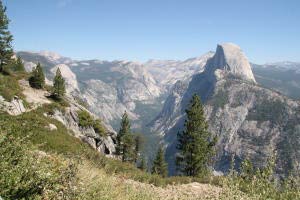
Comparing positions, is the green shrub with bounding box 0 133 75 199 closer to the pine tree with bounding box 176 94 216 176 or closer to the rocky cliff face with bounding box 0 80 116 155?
the rocky cliff face with bounding box 0 80 116 155

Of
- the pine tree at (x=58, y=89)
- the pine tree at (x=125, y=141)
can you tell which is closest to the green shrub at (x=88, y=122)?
the pine tree at (x=58, y=89)

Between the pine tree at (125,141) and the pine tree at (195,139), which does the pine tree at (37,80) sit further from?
the pine tree at (195,139)

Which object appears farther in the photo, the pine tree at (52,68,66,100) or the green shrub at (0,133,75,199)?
the pine tree at (52,68,66,100)

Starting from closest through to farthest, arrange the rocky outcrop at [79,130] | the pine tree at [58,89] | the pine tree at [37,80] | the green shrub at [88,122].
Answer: the rocky outcrop at [79,130], the green shrub at [88,122], the pine tree at [58,89], the pine tree at [37,80]

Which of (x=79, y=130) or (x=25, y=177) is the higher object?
(x=25, y=177)

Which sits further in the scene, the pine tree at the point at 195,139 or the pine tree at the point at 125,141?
the pine tree at the point at 125,141

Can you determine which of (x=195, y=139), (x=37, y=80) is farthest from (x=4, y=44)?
(x=195, y=139)

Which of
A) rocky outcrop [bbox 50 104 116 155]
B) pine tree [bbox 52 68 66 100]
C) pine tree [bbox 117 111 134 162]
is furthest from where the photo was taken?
pine tree [bbox 117 111 134 162]

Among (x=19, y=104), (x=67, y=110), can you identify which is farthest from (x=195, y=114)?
(x=19, y=104)

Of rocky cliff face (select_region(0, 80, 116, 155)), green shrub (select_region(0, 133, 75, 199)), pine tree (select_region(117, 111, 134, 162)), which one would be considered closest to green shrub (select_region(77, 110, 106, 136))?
rocky cliff face (select_region(0, 80, 116, 155))

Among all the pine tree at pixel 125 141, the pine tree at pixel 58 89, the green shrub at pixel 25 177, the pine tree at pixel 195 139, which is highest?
the green shrub at pixel 25 177

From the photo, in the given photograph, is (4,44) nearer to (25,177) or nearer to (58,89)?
(58,89)

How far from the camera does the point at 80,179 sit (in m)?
9.74

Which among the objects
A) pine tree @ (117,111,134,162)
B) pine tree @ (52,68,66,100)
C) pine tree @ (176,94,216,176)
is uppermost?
pine tree @ (52,68,66,100)
